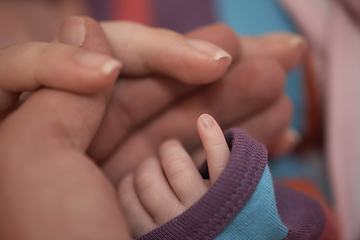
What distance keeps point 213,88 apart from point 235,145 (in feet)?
0.61

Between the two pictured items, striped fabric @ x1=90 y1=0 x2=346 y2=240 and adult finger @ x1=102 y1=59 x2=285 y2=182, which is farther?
striped fabric @ x1=90 y1=0 x2=346 y2=240

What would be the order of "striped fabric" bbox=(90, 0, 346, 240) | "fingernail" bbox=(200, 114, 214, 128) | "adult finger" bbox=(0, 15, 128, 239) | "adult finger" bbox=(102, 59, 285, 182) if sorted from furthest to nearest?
"striped fabric" bbox=(90, 0, 346, 240), "adult finger" bbox=(102, 59, 285, 182), "fingernail" bbox=(200, 114, 214, 128), "adult finger" bbox=(0, 15, 128, 239)

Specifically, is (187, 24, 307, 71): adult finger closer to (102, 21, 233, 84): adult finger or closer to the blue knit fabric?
(102, 21, 233, 84): adult finger

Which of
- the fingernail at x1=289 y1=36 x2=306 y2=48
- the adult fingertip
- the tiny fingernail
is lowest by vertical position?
the adult fingertip

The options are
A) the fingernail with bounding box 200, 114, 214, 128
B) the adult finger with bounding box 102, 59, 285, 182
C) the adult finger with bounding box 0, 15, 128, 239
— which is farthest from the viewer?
the adult finger with bounding box 102, 59, 285, 182

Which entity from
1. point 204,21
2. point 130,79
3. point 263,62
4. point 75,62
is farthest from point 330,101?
point 75,62

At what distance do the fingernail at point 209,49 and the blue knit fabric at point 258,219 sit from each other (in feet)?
0.58

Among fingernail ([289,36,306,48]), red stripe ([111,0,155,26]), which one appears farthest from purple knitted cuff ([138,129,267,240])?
red stripe ([111,0,155,26])

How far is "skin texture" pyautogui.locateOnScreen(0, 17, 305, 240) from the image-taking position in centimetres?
31

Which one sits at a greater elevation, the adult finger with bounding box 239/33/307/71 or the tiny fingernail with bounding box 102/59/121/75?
the tiny fingernail with bounding box 102/59/121/75

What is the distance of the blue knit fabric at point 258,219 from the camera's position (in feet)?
1.20

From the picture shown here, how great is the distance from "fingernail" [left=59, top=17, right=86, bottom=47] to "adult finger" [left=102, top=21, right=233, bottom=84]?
63 mm

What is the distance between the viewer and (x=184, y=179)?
1.29 ft

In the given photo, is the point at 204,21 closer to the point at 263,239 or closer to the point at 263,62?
the point at 263,62
